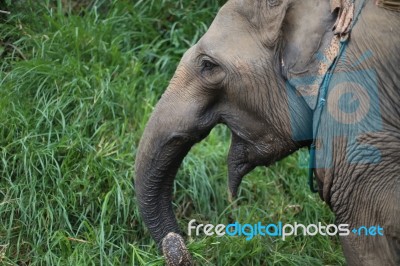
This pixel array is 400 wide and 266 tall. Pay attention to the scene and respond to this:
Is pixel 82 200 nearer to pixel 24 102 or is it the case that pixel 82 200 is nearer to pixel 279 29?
pixel 24 102

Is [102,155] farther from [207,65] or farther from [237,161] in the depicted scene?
[207,65]

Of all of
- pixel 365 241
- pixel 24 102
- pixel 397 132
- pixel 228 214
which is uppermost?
pixel 397 132

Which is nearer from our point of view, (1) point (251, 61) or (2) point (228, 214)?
(1) point (251, 61)

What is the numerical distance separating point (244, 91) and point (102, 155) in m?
1.56

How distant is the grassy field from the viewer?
5195mm

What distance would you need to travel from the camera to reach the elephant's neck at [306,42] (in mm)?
4020

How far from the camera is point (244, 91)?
4.23 metres

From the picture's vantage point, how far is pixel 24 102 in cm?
578

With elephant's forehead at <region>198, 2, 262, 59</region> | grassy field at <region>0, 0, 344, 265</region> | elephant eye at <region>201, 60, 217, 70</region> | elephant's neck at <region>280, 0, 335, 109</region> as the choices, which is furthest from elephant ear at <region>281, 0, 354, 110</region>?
grassy field at <region>0, 0, 344, 265</region>

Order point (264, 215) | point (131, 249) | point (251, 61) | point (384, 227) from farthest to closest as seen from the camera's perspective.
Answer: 1. point (264, 215)
2. point (131, 249)
3. point (251, 61)
4. point (384, 227)

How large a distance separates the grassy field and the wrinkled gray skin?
62 centimetres

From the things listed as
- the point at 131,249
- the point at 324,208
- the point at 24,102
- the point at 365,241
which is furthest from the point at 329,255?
the point at 24,102

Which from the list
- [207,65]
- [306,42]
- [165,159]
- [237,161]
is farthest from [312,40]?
[165,159]

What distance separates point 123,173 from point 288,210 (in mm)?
1035
